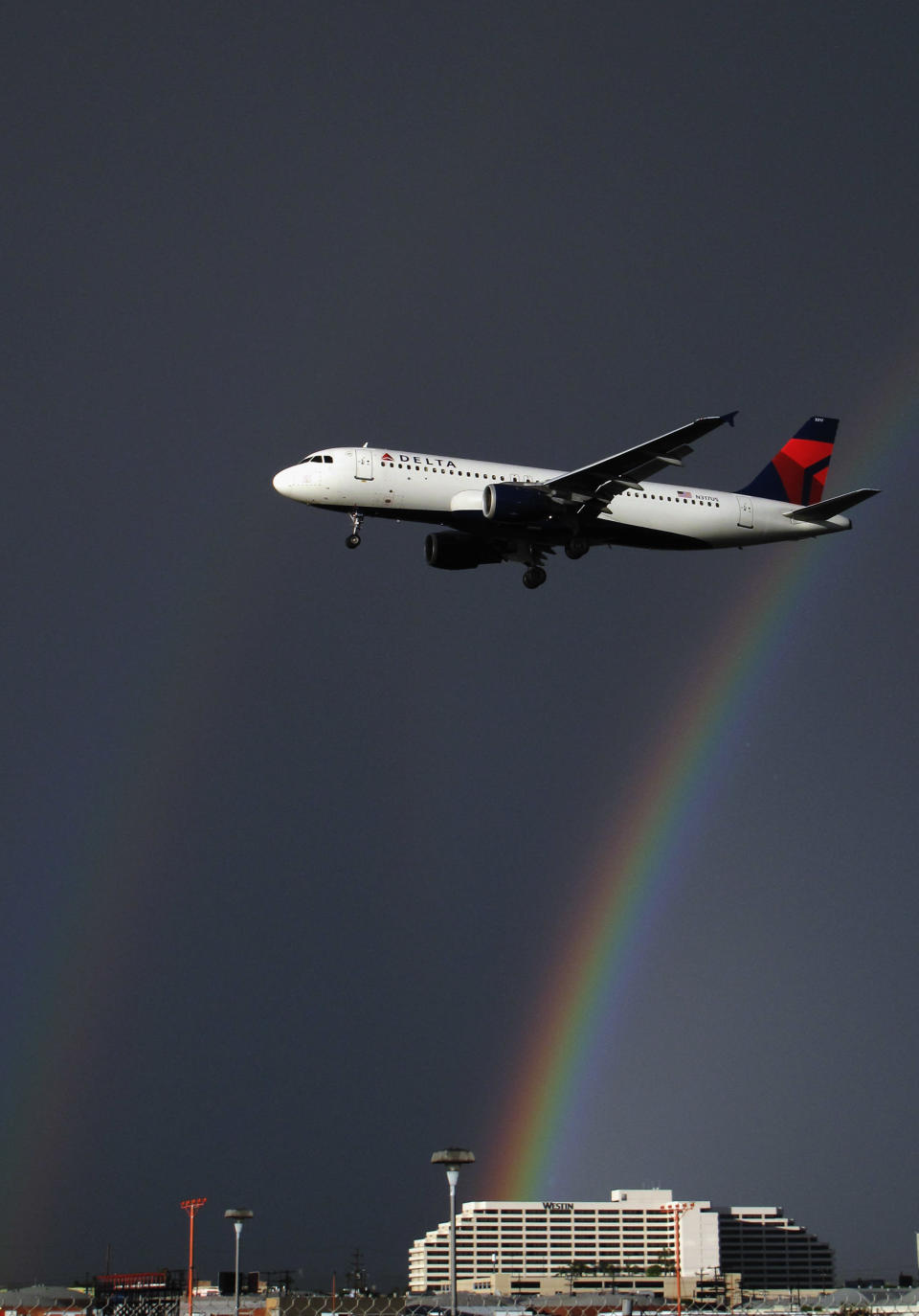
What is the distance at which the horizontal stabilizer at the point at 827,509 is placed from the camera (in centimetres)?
7194

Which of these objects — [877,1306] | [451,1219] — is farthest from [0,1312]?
[877,1306]

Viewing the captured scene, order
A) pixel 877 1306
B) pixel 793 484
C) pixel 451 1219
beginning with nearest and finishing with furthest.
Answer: pixel 451 1219 < pixel 793 484 < pixel 877 1306

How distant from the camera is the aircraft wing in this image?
6469 centimetres

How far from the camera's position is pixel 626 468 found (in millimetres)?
68812

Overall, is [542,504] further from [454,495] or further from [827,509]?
[827,509]

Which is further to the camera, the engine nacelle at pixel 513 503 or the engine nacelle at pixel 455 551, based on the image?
the engine nacelle at pixel 455 551

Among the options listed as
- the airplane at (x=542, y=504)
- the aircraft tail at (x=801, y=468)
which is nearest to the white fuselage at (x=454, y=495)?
the airplane at (x=542, y=504)

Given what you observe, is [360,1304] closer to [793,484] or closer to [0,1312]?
[0,1312]

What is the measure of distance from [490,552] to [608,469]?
9740 millimetres

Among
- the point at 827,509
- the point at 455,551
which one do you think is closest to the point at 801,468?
the point at 827,509

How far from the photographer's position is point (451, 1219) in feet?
122

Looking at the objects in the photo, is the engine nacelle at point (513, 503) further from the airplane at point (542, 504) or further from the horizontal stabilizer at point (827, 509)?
the horizontal stabilizer at point (827, 509)

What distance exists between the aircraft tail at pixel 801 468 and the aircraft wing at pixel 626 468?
17123mm

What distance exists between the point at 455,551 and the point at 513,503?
7656 millimetres
